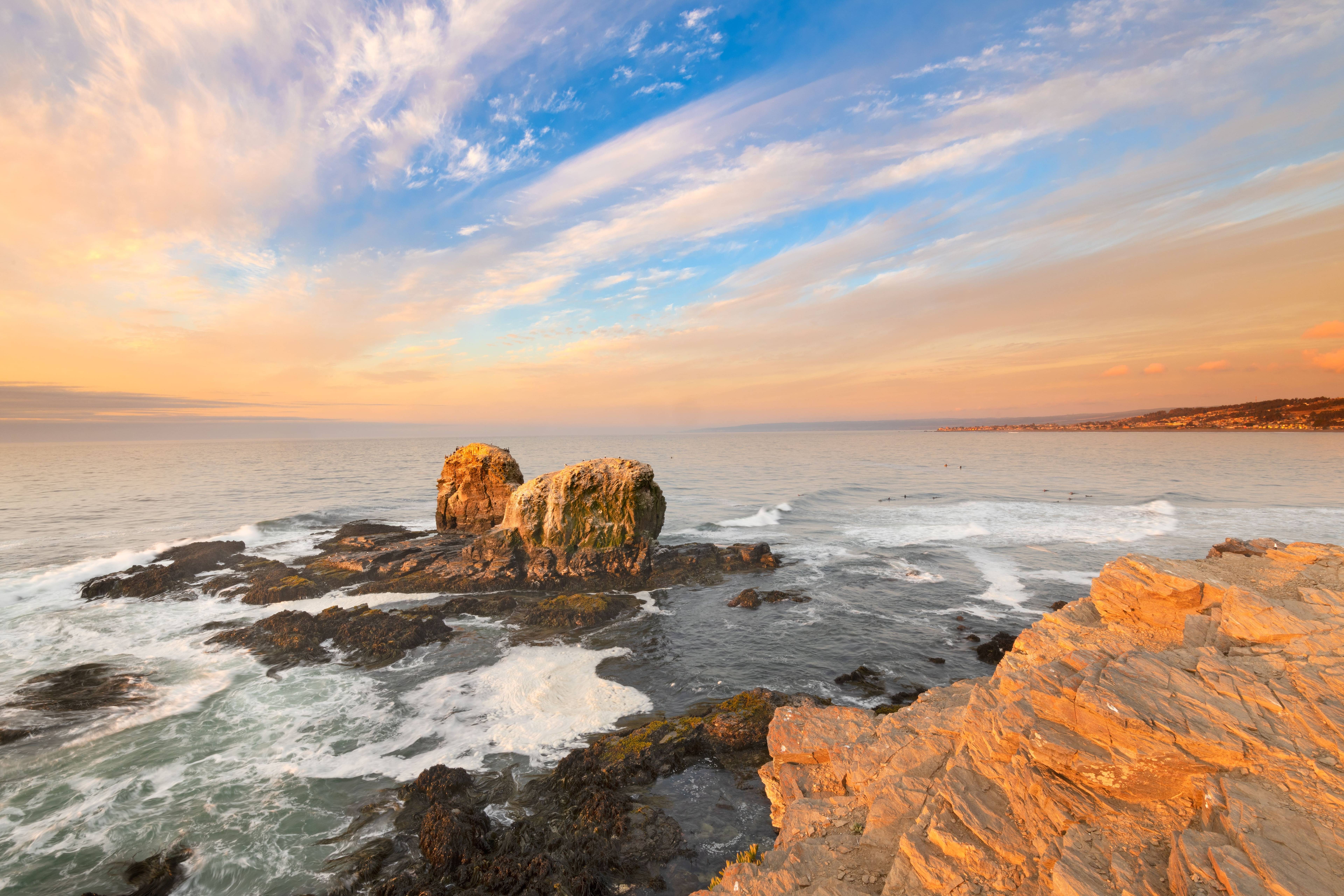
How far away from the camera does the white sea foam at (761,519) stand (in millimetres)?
43781

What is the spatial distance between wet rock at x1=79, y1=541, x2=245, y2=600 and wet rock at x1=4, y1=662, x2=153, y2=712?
968 cm

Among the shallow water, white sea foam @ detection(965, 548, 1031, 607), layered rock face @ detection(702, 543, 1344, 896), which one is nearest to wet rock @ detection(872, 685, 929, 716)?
the shallow water

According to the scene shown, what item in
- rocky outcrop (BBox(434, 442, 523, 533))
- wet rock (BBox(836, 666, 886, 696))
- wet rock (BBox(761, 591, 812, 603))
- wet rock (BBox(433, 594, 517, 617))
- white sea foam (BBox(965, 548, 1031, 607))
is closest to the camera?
wet rock (BBox(836, 666, 886, 696))

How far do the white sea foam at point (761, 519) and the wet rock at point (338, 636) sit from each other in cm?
2656

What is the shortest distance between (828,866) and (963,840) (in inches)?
71.2

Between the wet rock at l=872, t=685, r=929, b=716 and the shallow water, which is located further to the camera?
the wet rock at l=872, t=685, r=929, b=716

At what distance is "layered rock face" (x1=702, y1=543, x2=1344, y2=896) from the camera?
4.61m

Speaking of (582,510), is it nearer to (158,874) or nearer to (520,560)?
(520,560)

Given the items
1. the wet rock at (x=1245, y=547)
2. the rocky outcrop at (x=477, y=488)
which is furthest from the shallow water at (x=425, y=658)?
the rocky outcrop at (x=477, y=488)

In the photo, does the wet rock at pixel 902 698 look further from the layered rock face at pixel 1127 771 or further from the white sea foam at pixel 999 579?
the white sea foam at pixel 999 579

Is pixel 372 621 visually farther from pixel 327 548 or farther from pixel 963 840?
pixel 963 840

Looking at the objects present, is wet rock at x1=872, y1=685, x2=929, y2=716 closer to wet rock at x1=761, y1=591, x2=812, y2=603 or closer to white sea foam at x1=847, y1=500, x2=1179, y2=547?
wet rock at x1=761, y1=591, x2=812, y2=603

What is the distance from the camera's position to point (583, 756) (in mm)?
12883

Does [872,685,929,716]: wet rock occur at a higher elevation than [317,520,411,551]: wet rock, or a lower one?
lower
